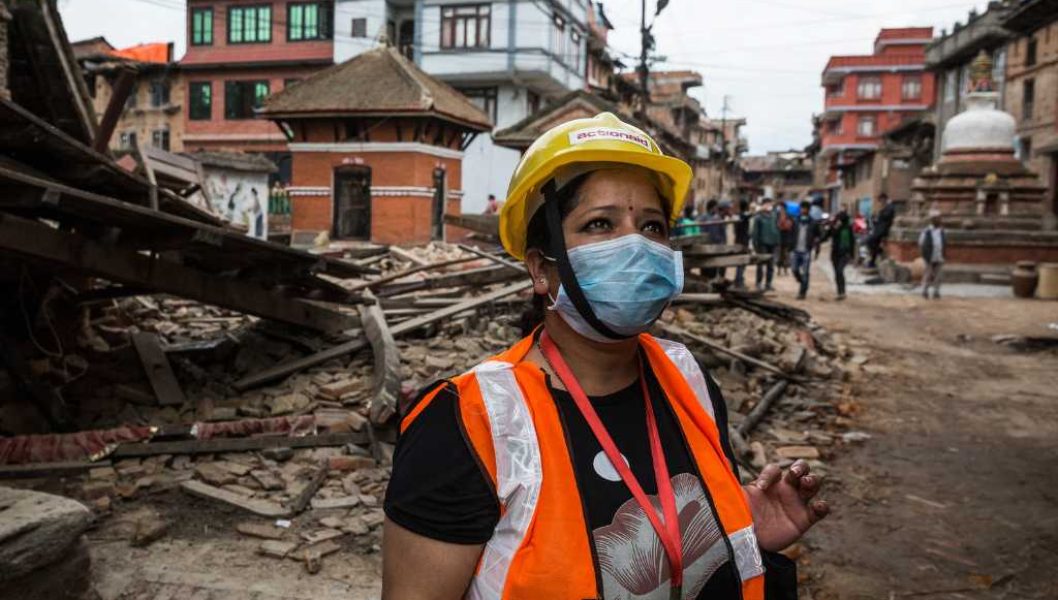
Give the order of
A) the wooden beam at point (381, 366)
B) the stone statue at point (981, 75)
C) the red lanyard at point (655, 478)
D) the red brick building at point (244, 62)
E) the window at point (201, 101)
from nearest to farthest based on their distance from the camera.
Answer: the red lanyard at point (655, 478), the wooden beam at point (381, 366), the stone statue at point (981, 75), the red brick building at point (244, 62), the window at point (201, 101)

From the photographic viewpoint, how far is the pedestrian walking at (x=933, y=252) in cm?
1831

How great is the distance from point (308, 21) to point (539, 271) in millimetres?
43841

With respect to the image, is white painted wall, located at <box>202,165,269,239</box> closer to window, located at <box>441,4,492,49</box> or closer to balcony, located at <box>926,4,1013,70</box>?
window, located at <box>441,4,492,49</box>

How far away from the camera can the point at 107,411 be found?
25.0 feet

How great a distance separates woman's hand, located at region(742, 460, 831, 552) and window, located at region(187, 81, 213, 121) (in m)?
46.8

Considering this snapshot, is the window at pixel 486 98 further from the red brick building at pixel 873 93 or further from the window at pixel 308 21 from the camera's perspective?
the red brick building at pixel 873 93

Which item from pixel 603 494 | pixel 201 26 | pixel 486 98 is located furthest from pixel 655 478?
pixel 201 26

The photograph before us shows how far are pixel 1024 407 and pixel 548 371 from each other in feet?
31.1

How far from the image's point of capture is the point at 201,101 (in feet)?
145

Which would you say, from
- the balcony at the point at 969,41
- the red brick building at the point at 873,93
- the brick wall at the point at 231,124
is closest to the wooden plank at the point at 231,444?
the brick wall at the point at 231,124

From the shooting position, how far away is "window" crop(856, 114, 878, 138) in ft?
250

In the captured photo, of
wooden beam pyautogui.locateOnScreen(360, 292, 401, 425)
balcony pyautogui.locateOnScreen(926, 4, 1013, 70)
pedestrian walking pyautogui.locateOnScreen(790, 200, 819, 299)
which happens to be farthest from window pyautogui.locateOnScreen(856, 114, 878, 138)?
wooden beam pyautogui.locateOnScreen(360, 292, 401, 425)

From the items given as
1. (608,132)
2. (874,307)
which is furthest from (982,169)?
(608,132)

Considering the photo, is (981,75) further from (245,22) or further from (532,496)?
(245,22)
